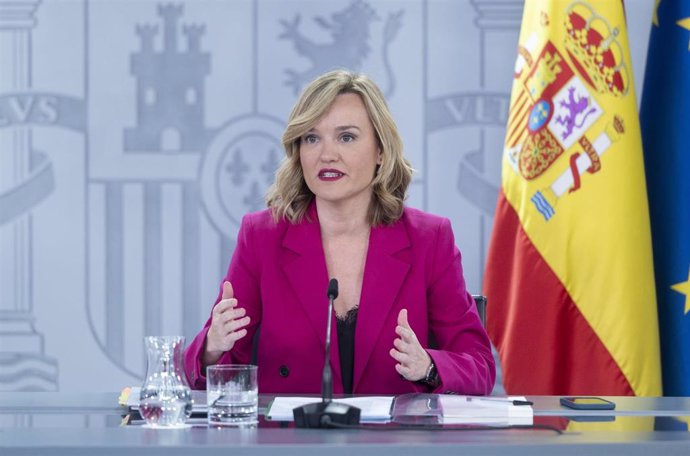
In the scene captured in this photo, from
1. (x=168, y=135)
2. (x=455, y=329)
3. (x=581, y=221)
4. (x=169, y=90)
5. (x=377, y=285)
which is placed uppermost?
(x=169, y=90)

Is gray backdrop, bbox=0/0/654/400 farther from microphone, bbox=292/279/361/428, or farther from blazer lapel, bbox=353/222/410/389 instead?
microphone, bbox=292/279/361/428

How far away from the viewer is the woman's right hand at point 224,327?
→ 6.08 ft

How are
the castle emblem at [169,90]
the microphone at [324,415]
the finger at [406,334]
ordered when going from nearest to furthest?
the microphone at [324,415] → the finger at [406,334] → the castle emblem at [169,90]

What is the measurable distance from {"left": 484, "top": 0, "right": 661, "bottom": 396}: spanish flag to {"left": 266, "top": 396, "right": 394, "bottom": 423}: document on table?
1.38 m

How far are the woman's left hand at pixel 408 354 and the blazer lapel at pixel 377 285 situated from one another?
221 millimetres

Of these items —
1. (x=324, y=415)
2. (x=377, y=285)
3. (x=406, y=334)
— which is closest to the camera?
(x=324, y=415)

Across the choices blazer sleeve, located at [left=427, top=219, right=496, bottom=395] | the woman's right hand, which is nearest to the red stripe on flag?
blazer sleeve, located at [left=427, top=219, right=496, bottom=395]

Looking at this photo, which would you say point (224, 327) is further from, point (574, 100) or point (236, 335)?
point (574, 100)

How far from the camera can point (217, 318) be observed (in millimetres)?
1882

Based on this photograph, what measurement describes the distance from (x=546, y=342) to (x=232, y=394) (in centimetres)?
170

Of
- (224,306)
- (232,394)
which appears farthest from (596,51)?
(232,394)

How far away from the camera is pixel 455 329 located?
2.09 m

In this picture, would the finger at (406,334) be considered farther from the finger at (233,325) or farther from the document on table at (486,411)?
the finger at (233,325)

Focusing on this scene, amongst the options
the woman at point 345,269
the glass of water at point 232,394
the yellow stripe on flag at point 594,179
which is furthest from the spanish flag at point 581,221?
the glass of water at point 232,394
